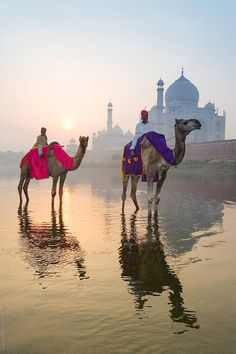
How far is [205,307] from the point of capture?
323 cm

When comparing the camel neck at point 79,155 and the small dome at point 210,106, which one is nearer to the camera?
the camel neck at point 79,155

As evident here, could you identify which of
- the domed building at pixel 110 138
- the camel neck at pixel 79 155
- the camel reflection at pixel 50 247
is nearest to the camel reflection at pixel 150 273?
the camel reflection at pixel 50 247

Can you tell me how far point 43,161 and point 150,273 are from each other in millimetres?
6816

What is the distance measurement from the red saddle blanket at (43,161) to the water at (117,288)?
3.13m

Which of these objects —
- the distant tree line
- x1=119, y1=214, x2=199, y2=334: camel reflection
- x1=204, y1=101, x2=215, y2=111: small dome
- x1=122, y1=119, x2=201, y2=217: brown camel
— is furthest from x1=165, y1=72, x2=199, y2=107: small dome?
Result: x1=119, y1=214, x2=199, y2=334: camel reflection

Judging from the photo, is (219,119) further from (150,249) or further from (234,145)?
(150,249)

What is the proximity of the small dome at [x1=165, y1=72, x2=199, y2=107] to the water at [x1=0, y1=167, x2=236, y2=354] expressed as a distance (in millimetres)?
77817

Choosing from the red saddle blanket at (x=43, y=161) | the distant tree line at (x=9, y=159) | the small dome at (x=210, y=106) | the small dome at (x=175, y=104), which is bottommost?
the distant tree line at (x=9, y=159)

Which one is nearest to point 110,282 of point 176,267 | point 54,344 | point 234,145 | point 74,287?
point 74,287

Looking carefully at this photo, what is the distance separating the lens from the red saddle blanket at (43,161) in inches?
399

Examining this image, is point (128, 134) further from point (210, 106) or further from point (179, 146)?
point (179, 146)

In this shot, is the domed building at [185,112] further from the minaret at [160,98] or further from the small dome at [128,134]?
the small dome at [128,134]

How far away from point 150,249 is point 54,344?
2.91m

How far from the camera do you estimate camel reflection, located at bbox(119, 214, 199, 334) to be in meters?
3.18
